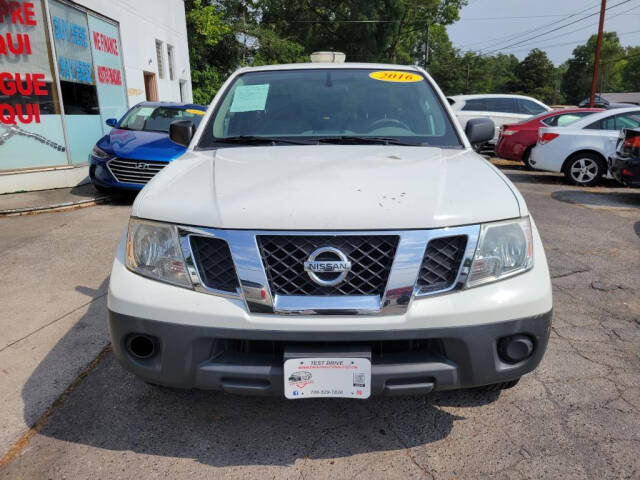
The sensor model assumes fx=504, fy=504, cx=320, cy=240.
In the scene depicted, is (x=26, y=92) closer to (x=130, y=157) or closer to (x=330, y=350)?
(x=130, y=157)

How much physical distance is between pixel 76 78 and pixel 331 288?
9.73 m

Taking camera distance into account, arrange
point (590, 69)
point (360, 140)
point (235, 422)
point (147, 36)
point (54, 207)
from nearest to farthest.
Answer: point (235, 422), point (360, 140), point (54, 207), point (147, 36), point (590, 69)

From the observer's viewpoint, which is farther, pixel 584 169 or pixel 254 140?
pixel 584 169

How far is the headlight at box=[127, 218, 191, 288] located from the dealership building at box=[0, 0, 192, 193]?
7364 mm

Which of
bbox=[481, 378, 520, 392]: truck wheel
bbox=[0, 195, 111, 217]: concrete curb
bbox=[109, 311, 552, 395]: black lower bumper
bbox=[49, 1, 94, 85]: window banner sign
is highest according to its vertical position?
bbox=[49, 1, 94, 85]: window banner sign

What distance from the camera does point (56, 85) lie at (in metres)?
9.03

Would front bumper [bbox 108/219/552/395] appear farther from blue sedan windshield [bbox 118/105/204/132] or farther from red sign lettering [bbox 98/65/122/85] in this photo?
red sign lettering [bbox 98/65/122/85]

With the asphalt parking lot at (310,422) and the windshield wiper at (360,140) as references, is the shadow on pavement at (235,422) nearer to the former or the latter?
the asphalt parking lot at (310,422)

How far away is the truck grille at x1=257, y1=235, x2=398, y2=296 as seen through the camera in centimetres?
188

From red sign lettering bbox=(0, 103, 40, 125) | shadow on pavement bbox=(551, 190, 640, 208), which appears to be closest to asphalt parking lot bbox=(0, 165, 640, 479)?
shadow on pavement bbox=(551, 190, 640, 208)

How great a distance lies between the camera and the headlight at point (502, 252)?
1.95 metres

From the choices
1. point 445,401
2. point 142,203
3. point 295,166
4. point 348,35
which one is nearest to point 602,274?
point 445,401

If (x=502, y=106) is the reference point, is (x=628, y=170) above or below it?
below

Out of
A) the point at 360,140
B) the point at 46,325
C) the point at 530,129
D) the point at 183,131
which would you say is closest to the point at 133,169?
the point at 46,325
